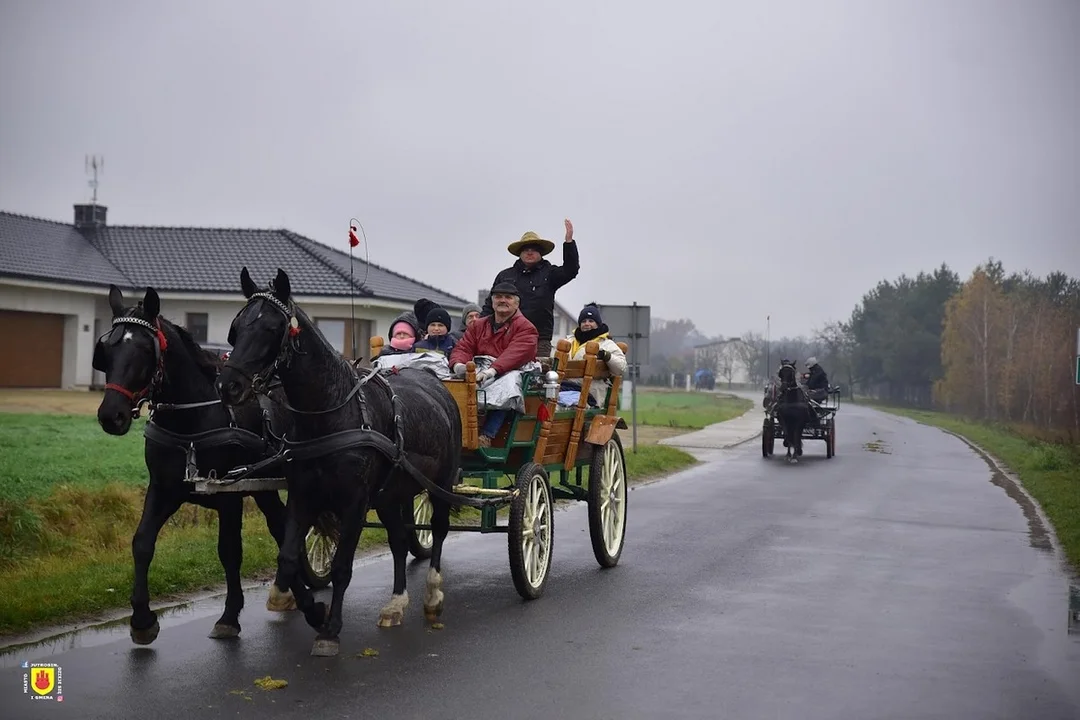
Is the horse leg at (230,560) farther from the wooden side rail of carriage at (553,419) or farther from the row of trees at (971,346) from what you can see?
the row of trees at (971,346)

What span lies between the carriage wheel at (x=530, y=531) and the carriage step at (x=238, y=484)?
1.81 meters

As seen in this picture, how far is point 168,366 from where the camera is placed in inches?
282

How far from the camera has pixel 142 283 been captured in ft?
114

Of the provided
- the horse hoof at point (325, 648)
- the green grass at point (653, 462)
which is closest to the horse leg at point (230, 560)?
the horse hoof at point (325, 648)

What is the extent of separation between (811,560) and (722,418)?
37512 mm

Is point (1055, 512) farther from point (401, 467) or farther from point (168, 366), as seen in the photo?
point (168, 366)

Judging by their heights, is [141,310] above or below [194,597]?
above

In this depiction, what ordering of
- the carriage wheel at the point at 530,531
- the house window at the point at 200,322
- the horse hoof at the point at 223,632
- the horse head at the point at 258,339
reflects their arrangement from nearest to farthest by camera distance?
the horse head at the point at 258,339 < the horse hoof at the point at 223,632 < the carriage wheel at the point at 530,531 < the house window at the point at 200,322

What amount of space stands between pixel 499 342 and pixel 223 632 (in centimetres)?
329

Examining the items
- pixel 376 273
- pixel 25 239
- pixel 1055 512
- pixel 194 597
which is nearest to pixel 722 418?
pixel 376 273

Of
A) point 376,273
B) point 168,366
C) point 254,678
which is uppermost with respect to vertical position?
point 376,273

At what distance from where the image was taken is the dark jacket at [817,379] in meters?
29.2

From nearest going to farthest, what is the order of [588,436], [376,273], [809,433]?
1. [588,436]
2. [809,433]
3. [376,273]

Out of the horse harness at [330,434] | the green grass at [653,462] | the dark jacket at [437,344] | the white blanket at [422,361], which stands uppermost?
the dark jacket at [437,344]
